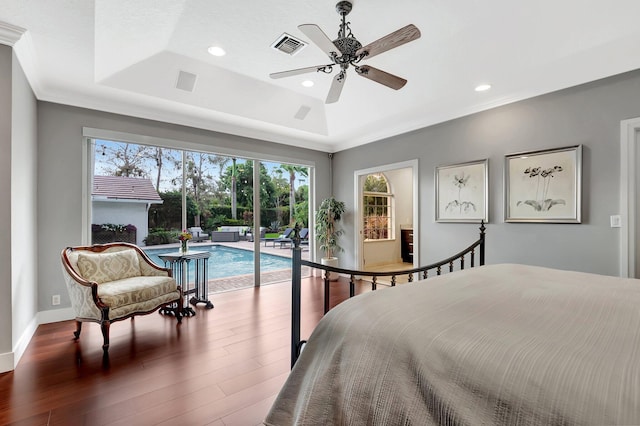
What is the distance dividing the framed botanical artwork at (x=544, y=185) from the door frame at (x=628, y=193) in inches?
12.6

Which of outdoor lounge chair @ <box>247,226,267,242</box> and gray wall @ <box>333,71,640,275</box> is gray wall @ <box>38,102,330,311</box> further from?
gray wall @ <box>333,71,640,275</box>

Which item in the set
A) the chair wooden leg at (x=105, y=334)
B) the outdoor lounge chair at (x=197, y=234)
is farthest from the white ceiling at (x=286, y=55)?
the chair wooden leg at (x=105, y=334)

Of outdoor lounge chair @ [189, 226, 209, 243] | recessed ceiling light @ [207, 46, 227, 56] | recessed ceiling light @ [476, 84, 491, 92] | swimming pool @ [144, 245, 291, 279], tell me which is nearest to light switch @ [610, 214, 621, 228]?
recessed ceiling light @ [476, 84, 491, 92]

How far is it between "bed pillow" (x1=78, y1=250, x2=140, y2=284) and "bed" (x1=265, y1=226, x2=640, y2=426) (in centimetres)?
285

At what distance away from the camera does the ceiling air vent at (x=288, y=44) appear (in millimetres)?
2830

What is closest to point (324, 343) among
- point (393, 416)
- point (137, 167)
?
point (393, 416)

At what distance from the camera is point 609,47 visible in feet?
8.63

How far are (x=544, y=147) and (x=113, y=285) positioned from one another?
4.75 m

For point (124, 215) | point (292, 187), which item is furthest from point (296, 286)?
point (292, 187)

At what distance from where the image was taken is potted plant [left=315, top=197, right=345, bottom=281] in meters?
5.69

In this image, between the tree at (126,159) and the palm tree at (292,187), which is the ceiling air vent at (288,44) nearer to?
the tree at (126,159)

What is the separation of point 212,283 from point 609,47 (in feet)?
17.6

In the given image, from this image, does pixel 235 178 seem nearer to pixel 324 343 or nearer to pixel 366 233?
pixel 366 233

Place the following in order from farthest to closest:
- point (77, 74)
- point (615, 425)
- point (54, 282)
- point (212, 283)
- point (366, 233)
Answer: point (366, 233) → point (212, 283) → point (54, 282) → point (77, 74) → point (615, 425)
